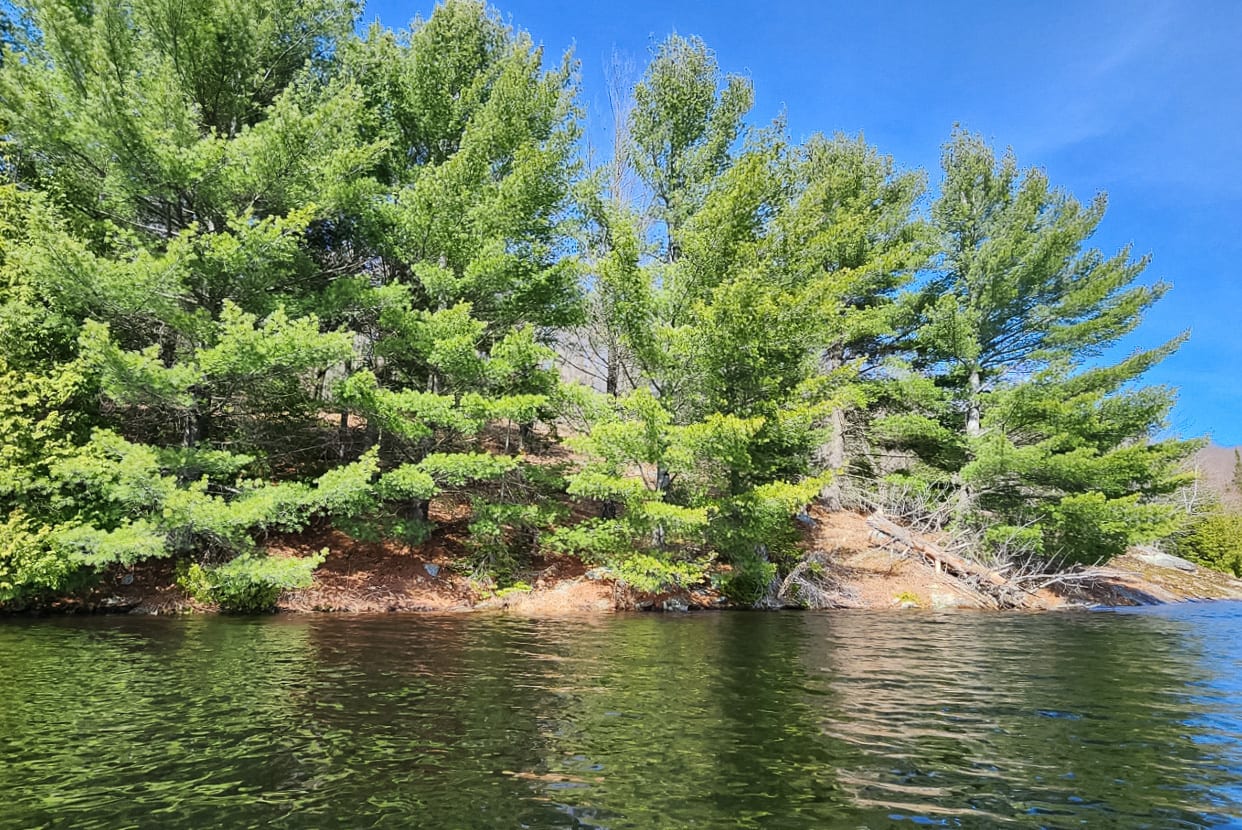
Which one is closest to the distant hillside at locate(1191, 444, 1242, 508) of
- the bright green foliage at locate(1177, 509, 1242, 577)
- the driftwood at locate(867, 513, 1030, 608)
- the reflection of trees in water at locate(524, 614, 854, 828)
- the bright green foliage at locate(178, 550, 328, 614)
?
the bright green foliage at locate(1177, 509, 1242, 577)

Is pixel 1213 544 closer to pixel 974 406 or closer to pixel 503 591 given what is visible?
pixel 974 406

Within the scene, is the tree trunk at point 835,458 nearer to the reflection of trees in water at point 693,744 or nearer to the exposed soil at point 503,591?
the exposed soil at point 503,591

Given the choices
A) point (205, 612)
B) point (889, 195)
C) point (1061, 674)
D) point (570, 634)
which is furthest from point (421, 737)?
point (889, 195)

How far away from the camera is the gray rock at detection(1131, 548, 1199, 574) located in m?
30.7

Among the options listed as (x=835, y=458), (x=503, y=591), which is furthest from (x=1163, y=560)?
(x=503, y=591)

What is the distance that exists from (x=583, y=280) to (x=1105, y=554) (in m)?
19.8

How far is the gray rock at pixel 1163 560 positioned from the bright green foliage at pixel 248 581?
3605 cm

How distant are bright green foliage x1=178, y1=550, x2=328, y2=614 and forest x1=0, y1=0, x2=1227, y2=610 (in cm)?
8

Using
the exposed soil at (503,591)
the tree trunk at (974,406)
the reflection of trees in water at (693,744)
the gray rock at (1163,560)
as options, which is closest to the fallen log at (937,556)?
the exposed soil at (503,591)

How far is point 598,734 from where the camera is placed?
18.0ft

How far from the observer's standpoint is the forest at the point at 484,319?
12375mm

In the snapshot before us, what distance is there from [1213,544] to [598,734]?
42591mm

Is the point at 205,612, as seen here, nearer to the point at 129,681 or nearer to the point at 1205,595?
the point at 129,681

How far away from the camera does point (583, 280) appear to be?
18.9 m
